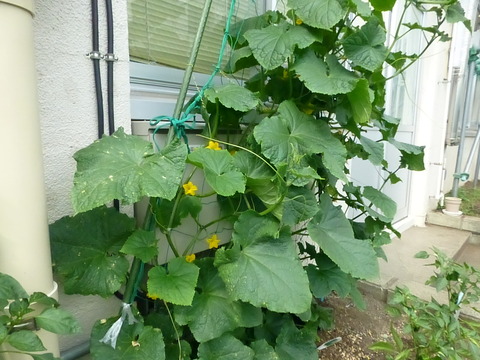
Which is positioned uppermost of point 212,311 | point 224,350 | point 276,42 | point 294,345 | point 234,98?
point 276,42

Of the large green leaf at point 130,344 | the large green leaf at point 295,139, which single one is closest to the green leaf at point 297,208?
the large green leaf at point 295,139

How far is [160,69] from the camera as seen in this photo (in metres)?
1.36

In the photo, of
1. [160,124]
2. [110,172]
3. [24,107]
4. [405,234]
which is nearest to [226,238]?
[160,124]

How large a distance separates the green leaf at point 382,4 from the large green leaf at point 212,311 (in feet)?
3.55

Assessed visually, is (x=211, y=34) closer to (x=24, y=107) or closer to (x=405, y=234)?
(x=24, y=107)

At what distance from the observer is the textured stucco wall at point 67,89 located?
2.88 feet

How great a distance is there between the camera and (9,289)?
0.60m

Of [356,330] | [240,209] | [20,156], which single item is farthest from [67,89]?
[356,330]

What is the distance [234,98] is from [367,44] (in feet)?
1.74

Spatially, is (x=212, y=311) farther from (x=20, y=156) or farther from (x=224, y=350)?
(x=20, y=156)

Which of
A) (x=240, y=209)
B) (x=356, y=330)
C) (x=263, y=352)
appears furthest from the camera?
(x=356, y=330)

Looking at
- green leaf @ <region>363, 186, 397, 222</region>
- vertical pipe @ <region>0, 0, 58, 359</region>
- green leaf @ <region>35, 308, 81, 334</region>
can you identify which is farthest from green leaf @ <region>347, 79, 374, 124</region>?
green leaf @ <region>35, 308, 81, 334</region>

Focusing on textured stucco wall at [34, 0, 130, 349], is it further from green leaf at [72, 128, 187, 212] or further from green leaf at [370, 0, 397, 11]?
green leaf at [370, 0, 397, 11]

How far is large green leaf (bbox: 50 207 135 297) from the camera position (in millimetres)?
898
